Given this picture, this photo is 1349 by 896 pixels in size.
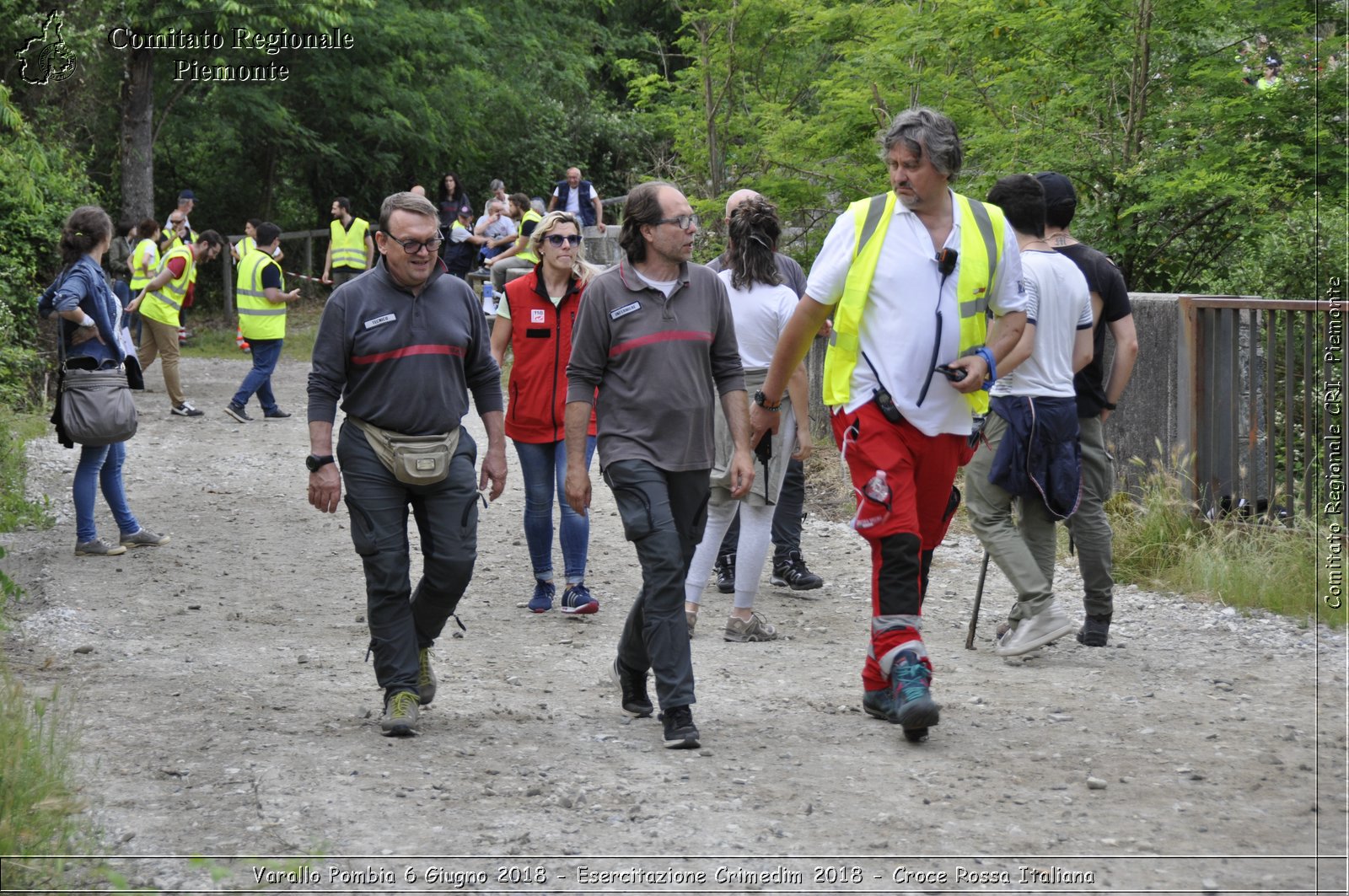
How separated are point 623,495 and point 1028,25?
679 centimetres

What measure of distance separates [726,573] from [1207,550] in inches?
101

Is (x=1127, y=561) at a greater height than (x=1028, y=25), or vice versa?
(x=1028, y=25)

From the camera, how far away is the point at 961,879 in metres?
4.02

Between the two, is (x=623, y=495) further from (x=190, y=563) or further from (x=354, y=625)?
(x=190, y=563)

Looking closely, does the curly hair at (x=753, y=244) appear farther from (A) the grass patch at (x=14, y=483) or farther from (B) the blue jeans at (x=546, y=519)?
(A) the grass patch at (x=14, y=483)

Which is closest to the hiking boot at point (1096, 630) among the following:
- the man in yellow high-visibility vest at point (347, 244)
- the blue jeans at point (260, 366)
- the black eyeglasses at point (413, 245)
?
the black eyeglasses at point (413, 245)

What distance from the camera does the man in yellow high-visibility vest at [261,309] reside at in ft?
47.9

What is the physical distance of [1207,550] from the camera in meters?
7.90

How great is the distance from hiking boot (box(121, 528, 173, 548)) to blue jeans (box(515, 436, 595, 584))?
9.52 ft

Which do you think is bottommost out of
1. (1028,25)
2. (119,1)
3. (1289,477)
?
(1289,477)

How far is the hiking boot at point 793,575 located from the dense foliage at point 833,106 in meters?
3.15

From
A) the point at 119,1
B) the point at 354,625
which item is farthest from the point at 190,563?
the point at 119,1

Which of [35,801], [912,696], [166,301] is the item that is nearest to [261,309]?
[166,301]

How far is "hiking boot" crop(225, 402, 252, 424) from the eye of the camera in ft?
48.5
